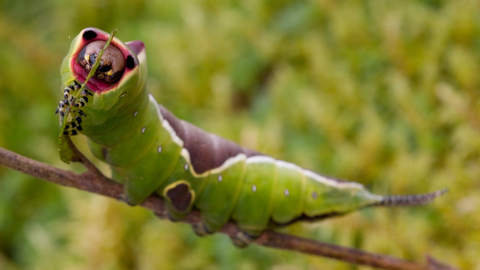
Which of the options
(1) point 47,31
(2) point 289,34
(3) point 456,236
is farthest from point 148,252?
(1) point 47,31

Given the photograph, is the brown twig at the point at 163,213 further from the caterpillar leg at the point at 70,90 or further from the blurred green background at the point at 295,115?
the blurred green background at the point at 295,115

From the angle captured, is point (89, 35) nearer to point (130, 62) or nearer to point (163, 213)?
point (130, 62)

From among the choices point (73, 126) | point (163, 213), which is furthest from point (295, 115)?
point (73, 126)

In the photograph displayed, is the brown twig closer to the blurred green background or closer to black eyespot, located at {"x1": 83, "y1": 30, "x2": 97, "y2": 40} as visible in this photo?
black eyespot, located at {"x1": 83, "y1": 30, "x2": 97, "y2": 40}

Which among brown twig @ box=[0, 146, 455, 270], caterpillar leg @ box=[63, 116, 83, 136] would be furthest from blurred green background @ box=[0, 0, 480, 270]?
caterpillar leg @ box=[63, 116, 83, 136]

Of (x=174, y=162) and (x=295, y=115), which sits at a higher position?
(x=295, y=115)

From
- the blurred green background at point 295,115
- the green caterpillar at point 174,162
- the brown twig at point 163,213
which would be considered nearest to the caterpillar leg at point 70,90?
the green caterpillar at point 174,162

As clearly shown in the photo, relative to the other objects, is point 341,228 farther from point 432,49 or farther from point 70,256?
point 70,256
